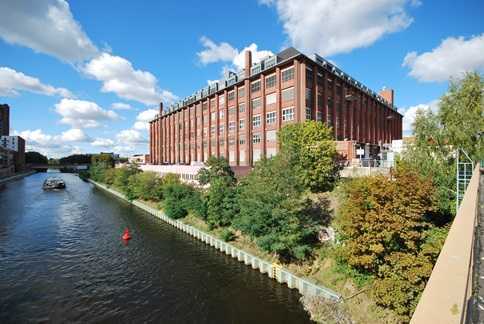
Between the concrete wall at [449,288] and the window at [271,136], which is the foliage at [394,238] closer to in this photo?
the concrete wall at [449,288]

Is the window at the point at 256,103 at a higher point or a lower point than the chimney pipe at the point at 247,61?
lower

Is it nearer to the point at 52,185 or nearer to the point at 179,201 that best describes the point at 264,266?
the point at 179,201

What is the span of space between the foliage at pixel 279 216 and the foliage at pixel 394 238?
5.03m

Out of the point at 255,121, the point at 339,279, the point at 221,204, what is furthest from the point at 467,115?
the point at 255,121

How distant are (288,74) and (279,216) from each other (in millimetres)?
31326

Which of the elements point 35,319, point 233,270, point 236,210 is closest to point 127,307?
point 35,319

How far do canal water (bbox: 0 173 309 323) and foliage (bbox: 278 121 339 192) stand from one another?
1235 centimetres

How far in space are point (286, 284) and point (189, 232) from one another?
60.1 feet

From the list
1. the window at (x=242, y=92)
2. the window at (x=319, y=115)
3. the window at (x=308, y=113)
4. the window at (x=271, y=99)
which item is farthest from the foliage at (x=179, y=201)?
the window at (x=319, y=115)

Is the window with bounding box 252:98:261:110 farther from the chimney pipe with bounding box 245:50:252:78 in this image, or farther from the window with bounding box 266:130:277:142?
the window with bounding box 266:130:277:142

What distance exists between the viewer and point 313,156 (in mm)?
31297

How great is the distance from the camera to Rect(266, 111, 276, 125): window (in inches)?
1917

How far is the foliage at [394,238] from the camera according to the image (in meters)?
15.4

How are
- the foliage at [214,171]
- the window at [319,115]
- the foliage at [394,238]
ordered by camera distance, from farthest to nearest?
the window at [319,115] < the foliage at [214,171] < the foliage at [394,238]
